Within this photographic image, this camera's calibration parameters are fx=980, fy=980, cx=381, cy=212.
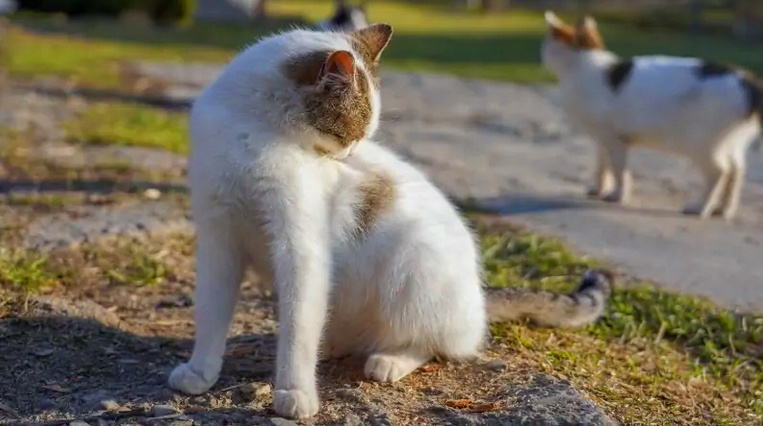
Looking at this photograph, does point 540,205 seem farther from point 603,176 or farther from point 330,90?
point 330,90

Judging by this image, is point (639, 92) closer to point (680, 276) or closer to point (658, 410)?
point (680, 276)

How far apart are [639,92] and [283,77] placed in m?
4.88

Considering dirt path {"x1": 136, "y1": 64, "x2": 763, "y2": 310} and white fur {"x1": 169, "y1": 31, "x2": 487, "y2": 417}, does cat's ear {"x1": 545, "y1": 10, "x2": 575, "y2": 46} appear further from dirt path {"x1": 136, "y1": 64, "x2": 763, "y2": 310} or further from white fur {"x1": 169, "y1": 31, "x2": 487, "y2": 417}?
white fur {"x1": 169, "y1": 31, "x2": 487, "y2": 417}

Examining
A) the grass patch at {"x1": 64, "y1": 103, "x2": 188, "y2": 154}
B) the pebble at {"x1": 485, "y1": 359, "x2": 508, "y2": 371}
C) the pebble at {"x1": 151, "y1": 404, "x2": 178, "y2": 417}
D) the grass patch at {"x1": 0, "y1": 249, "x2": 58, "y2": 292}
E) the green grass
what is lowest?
the green grass

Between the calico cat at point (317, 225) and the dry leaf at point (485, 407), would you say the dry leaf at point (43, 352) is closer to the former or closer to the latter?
the calico cat at point (317, 225)

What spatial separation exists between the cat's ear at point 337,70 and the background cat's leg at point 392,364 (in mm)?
951

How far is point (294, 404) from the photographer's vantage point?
2.84 metres

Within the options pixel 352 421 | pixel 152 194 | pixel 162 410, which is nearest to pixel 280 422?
pixel 352 421

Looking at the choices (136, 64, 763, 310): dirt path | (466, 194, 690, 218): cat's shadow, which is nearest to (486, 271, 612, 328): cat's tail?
(136, 64, 763, 310): dirt path

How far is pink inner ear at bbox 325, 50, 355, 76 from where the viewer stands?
2.93 m

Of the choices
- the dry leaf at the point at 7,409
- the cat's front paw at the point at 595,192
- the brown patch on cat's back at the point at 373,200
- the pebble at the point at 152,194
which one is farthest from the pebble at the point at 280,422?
the cat's front paw at the point at 595,192

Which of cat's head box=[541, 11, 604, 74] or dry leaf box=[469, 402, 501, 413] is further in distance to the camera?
cat's head box=[541, 11, 604, 74]

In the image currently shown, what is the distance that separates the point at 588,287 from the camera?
404 centimetres

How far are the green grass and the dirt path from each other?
108 inches
